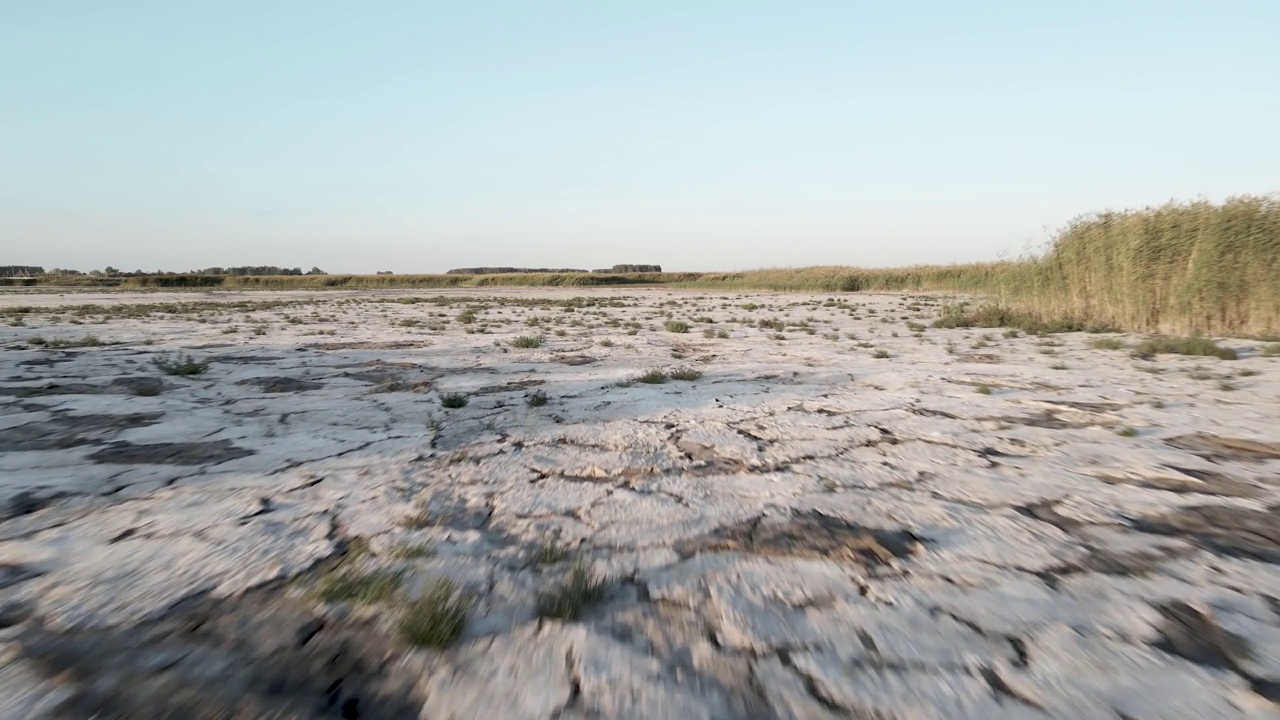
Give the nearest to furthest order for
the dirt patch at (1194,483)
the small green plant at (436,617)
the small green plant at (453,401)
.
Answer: the small green plant at (436,617) < the dirt patch at (1194,483) < the small green plant at (453,401)

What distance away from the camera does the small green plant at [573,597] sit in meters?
1.61

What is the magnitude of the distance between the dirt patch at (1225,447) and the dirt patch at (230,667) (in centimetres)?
356

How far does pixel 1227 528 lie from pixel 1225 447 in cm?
135

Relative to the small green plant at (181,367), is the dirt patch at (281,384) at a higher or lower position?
lower

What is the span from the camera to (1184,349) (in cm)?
629

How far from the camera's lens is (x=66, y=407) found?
13.3ft

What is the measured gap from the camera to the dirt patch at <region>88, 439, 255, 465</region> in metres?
2.98

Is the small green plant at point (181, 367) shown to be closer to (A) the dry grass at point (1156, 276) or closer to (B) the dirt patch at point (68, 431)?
(B) the dirt patch at point (68, 431)

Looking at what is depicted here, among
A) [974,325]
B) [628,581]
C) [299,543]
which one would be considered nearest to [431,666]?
[628,581]

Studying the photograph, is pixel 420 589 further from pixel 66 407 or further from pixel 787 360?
pixel 787 360

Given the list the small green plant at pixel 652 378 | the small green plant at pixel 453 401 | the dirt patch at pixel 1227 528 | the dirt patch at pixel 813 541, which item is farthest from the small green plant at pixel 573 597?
the small green plant at pixel 652 378

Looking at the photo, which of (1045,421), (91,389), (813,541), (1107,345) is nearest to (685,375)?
(1045,421)

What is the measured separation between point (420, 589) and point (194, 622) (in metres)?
0.52

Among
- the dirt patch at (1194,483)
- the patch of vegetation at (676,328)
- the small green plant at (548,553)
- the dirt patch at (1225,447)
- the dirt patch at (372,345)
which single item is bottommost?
the patch of vegetation at (676,328)
